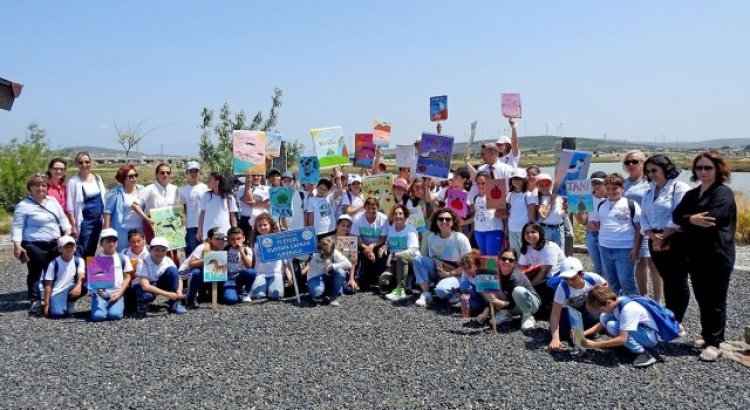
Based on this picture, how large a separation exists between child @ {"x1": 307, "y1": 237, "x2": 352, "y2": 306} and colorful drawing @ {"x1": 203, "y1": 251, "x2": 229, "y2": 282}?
114 centimetres

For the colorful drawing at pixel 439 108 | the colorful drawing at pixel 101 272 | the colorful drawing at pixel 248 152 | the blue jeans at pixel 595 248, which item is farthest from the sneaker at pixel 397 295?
the colorful drawing at pixel 439 108

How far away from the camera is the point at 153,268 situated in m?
7.84

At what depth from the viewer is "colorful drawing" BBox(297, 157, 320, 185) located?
9.71m

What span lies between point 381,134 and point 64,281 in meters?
5.50

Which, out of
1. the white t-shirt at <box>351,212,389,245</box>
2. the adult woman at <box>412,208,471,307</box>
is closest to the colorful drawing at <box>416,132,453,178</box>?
the white t-shirt at <box>351,212,389,245</box>

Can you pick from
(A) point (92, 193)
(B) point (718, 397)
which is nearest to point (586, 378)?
(B) point (718, 397)

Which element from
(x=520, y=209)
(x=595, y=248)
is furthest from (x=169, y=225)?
(x=595, y=248)

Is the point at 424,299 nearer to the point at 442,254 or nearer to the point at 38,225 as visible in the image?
the point at 442,254

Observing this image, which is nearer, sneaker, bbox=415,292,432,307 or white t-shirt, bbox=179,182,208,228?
sneaker, bbox=415,292,432,307

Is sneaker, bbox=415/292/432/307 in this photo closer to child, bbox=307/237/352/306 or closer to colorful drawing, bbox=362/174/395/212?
child, bbox=307/237/352/306

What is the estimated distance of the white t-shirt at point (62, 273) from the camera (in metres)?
Result: 7.65

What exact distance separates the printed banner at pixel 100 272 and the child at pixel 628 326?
18.1 feet

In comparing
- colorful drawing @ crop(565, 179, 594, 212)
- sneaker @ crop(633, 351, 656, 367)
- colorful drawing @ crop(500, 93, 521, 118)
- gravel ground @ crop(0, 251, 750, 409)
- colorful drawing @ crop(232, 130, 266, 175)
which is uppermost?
colorful drawing @ crop(500, 93, 521, 118)

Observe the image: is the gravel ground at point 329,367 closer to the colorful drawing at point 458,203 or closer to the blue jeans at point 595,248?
the blue jeans at point 595,248
